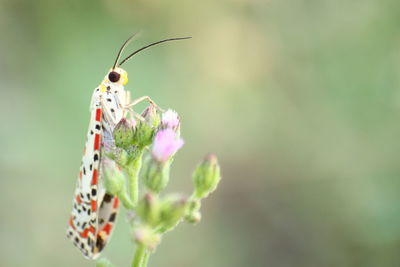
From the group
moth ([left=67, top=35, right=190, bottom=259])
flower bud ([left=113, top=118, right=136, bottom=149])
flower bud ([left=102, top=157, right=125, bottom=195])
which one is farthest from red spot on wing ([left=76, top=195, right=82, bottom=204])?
flower bud ([left=113, top=118, right=136, bottom=149])

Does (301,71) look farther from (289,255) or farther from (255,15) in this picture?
(289,255)

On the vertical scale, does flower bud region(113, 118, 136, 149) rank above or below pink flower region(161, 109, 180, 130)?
below

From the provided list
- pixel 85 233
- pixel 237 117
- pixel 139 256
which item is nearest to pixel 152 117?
pixel 85 233

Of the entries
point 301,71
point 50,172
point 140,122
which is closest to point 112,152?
point 140,122

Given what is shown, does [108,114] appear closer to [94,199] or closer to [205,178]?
[94,199]

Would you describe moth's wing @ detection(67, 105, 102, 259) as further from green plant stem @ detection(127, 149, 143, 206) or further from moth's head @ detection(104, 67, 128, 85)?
moth's head @ detection(104, 67, 128, 85)

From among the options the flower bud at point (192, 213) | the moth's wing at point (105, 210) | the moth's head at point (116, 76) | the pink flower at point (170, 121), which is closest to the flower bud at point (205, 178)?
the flower bud at point (192, 213)
